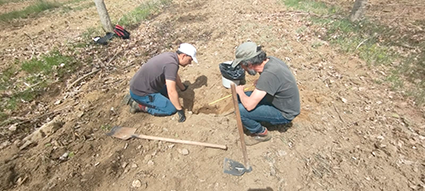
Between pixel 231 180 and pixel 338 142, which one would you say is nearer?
pixel 231 180

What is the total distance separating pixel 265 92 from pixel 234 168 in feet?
3.52

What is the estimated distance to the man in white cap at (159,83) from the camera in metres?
3.28

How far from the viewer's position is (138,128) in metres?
3.62

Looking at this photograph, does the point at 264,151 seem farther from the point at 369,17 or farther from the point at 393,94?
the point at 369,17

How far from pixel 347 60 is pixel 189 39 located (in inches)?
173

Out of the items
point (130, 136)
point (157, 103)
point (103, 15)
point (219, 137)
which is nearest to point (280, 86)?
point (219, 137)

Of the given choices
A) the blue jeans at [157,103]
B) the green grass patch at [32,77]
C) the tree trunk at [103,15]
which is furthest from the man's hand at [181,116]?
the tree trunk at [103,15]

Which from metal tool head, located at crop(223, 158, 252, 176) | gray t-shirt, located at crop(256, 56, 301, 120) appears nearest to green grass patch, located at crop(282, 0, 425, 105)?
gray t-shirt, located at crop(256, 56, 301, 120)

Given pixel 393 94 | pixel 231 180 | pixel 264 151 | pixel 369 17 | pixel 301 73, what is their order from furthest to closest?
pixel 369 17 → pixel 301 73 → pixel 393 94 → pixel 264 151 → pixel 231 180

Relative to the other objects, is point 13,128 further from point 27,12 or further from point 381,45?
point 27,12

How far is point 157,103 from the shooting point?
374cm

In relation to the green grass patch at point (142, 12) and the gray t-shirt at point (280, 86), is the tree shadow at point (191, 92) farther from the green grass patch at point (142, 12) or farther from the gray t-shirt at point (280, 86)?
the green grass patch at point (142, 12)

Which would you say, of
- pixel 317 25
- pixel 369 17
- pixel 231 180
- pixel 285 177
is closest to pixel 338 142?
pixel 285 177

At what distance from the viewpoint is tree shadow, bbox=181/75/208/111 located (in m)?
4.33
